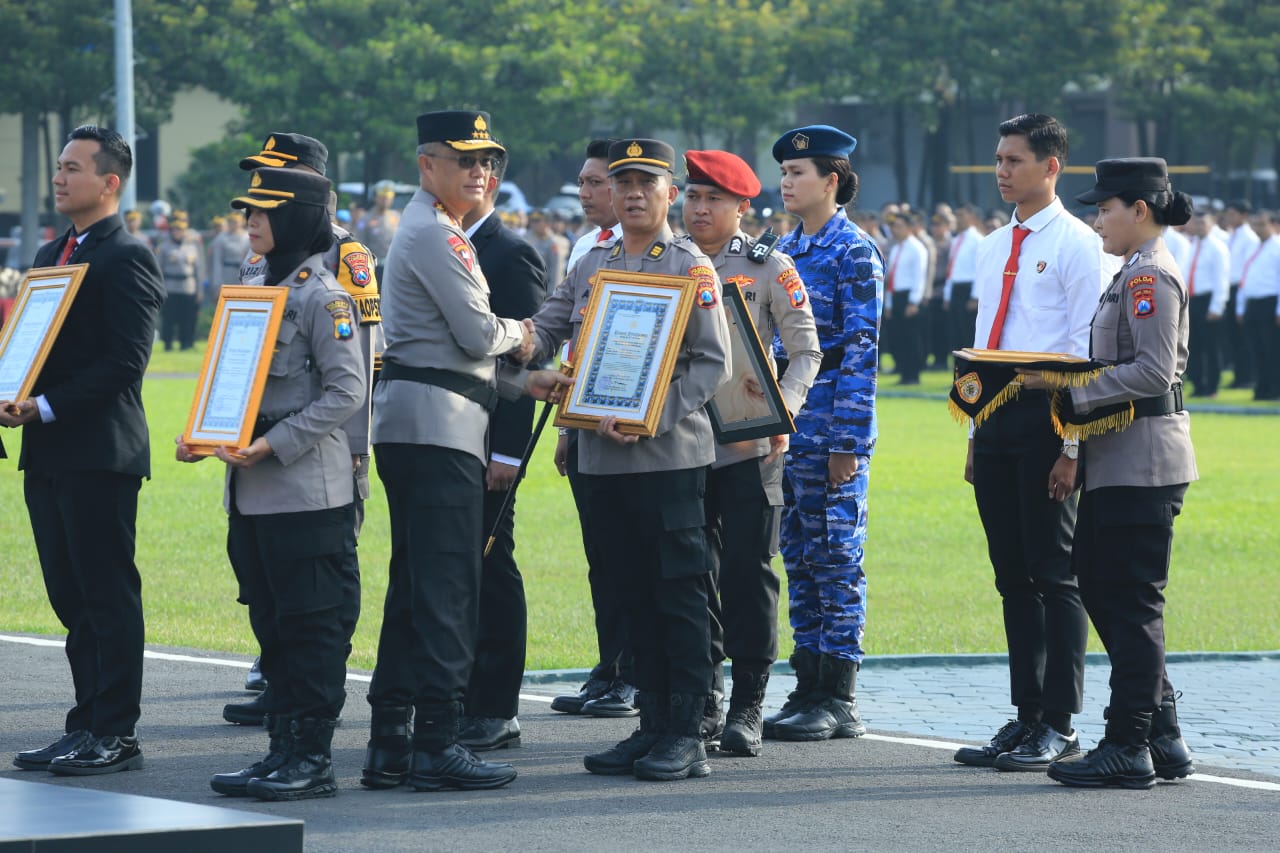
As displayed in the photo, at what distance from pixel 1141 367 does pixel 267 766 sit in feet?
10.4

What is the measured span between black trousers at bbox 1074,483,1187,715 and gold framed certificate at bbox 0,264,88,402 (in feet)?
11.9

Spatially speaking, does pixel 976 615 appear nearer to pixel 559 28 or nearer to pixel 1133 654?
pixel 1133 654

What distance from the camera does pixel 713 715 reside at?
7.67 metres

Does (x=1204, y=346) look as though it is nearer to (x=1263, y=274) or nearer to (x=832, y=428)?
(x=1263, y=274)

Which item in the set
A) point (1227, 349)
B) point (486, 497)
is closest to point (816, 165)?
point (486, 497)

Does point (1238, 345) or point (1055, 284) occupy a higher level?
point (1055, 284)

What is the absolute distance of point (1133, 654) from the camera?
7141 millimetres

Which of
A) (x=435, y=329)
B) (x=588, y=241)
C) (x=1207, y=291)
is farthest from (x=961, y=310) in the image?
(x=435, y=329)

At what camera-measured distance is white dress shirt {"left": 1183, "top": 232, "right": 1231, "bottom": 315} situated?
26.2 m

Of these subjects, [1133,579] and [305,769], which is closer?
[305,769]

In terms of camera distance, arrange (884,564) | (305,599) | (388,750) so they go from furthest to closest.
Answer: (884,564), (388,750), (305,599)

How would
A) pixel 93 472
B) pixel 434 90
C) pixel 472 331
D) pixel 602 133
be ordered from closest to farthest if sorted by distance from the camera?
pixel 472 331
pixel 93 472
pixel 434 90
pixel 602 133

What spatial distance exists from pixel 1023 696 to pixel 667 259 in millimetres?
2050

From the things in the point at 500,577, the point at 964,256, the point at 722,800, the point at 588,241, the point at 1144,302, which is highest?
the point at 964,256
